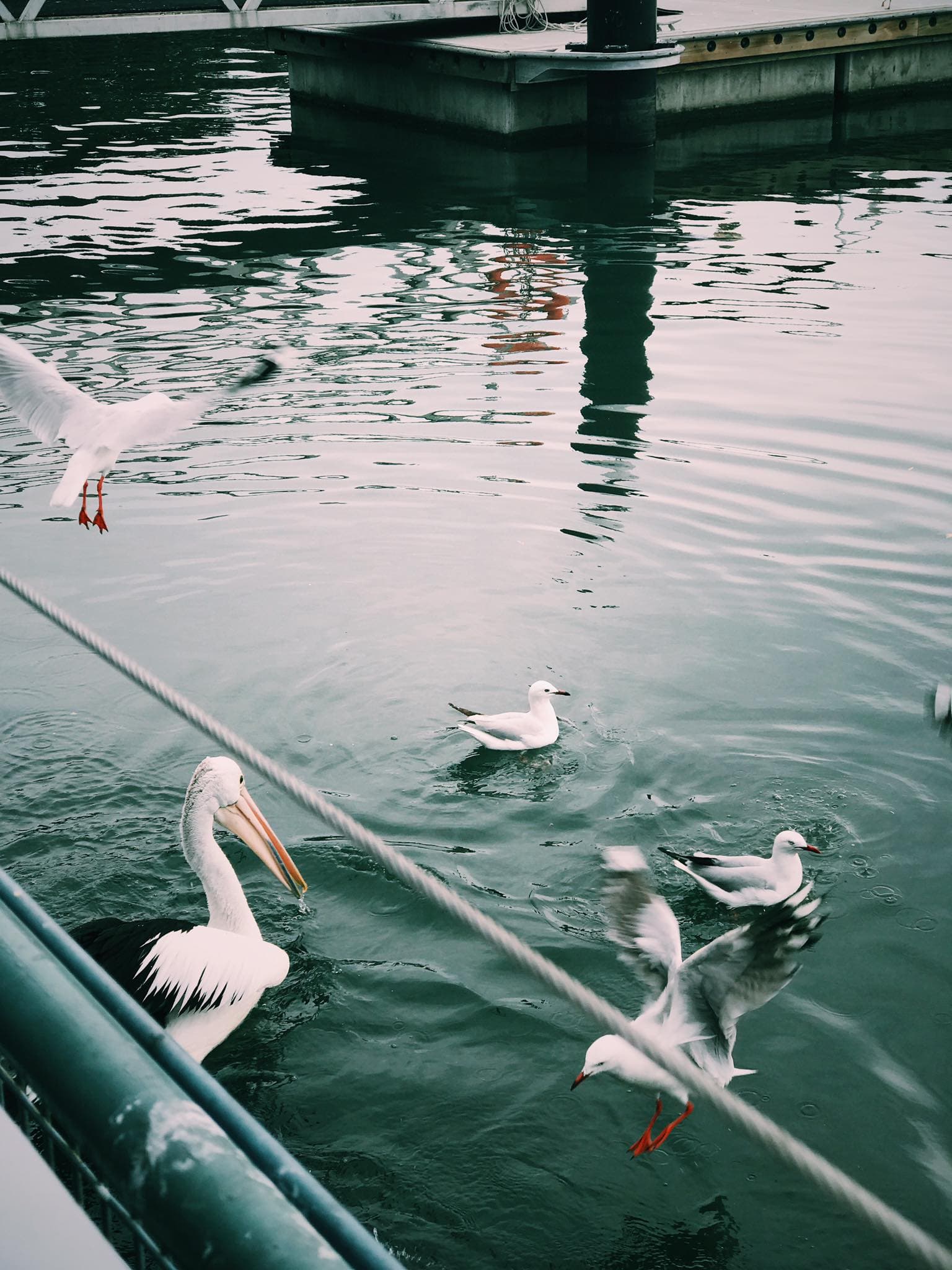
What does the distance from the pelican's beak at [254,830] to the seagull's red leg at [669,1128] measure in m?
1.71

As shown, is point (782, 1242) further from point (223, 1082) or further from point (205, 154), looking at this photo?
point (205, 154)

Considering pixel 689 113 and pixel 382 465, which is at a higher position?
pixel 689 113

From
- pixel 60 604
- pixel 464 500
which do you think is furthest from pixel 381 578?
pixel 60 604

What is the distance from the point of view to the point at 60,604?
26.7ft

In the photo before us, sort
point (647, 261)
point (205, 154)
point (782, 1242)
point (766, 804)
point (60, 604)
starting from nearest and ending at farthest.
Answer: point (782, 1242), point (766, 804), point (60, 604), point (647, 261), point (205, 154)

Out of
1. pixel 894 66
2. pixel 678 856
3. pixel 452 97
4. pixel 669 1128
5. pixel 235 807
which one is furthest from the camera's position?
pixel 894 66

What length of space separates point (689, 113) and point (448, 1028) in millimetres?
21585

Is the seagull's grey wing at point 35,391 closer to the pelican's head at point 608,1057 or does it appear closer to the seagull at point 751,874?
the seagull at point 751,874

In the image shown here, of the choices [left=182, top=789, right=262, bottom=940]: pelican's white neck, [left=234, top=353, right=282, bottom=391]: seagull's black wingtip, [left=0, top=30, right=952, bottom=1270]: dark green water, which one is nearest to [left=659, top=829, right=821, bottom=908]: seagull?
[left=0, top=30, right=952, bottom=1270]: dark green water

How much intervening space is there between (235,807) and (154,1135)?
405cm

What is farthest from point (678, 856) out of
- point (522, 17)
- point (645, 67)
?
point (522, 17)

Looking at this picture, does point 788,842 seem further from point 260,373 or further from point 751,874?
point 260,373

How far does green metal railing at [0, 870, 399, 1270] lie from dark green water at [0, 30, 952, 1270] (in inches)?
118

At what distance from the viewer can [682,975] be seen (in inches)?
155
